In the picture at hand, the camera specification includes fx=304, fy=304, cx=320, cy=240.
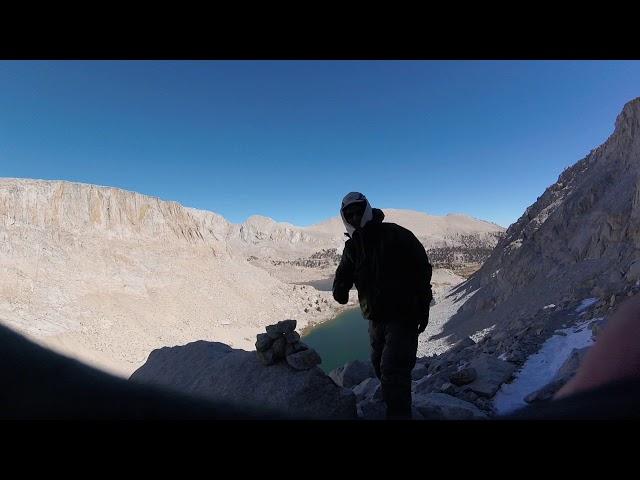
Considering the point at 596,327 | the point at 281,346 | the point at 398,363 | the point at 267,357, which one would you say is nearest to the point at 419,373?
the point at 596,327

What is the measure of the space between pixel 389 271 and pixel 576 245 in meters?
24.3

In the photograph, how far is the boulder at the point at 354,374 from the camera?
31.2 feet

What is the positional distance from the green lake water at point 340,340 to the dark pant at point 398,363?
940 inches

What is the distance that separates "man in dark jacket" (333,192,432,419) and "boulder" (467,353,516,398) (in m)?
3.36

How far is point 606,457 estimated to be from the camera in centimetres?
104

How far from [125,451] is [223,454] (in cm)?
37

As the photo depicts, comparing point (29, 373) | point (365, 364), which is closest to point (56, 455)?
point (29, 373)

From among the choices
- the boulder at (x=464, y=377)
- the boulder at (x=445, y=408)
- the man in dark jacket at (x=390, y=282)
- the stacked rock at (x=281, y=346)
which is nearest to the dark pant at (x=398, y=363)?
the man in dark jacket at (x=390, y=282)

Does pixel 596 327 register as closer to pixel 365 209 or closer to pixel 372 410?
pixel 372 410

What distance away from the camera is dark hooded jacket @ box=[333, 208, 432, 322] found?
3033mm

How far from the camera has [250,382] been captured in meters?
4.77

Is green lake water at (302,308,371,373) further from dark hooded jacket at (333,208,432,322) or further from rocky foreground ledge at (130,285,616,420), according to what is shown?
dark hooded jacket at (333,208,432,322)
